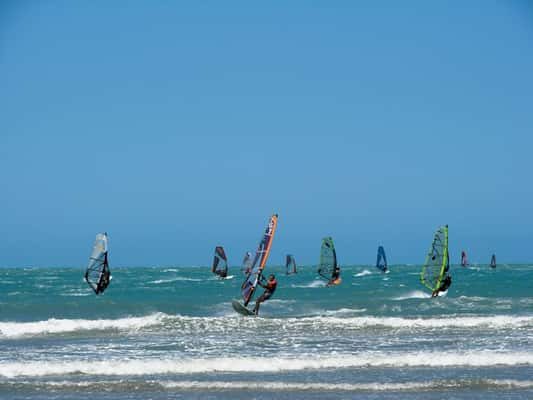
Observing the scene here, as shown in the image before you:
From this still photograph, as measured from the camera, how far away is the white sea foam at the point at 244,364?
1217 cm

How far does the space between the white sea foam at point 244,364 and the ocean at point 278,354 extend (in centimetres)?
2

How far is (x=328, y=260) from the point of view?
36188mm

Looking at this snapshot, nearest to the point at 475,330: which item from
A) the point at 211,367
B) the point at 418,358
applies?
the point at 418,358

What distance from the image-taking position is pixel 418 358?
1270cm

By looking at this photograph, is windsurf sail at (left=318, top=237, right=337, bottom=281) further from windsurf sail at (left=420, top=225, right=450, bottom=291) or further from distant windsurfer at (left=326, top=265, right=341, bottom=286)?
windsurf sail at (left=420, top=225, right=450, bottom=291)

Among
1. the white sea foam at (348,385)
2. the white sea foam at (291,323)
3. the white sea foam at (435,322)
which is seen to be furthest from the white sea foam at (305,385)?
the white sea foam at (435,322)

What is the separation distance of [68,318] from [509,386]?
15992 mm

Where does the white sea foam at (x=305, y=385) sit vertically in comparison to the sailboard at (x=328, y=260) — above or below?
below

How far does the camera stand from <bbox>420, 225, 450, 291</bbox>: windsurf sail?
23.1m

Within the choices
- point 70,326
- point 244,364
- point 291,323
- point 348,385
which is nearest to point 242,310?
point 291,323

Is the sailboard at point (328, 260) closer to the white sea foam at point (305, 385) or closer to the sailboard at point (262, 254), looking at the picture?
the sailboard at point (262, 254)

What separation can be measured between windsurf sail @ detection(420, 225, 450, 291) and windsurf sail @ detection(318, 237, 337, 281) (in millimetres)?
9835

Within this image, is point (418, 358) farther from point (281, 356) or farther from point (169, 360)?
point (169, 360)

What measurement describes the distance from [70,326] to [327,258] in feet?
59.1
